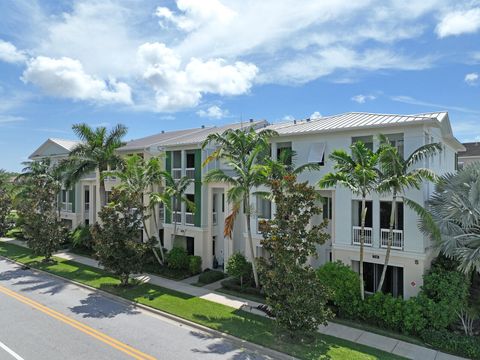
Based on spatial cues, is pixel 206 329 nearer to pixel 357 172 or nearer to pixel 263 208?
pixel 357 172

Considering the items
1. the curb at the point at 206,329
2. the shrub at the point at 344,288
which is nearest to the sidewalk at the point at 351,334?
the shrub at the point at 344,288

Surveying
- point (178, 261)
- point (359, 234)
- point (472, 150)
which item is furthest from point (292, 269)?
point (472, 150)

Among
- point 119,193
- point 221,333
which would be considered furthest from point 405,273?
point 119,193

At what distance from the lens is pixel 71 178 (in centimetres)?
2708

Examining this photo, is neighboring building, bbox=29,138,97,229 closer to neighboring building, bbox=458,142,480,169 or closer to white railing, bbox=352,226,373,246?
white railing, bbox=352,226,373,246

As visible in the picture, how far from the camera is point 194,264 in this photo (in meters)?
22.6

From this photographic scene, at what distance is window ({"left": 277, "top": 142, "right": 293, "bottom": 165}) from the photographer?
18936 mm

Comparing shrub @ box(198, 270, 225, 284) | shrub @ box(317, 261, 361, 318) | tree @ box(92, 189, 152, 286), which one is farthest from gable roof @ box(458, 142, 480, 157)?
tree @ box(92, 189, 152, 286)

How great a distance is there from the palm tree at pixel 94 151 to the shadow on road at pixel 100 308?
34.6 feet

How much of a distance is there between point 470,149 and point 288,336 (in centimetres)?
4002

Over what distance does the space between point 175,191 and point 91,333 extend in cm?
1087

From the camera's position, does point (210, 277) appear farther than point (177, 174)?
No

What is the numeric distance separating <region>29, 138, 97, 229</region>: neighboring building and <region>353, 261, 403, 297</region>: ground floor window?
2484cm

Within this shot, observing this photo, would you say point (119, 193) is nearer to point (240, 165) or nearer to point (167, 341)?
point (240, 165)
